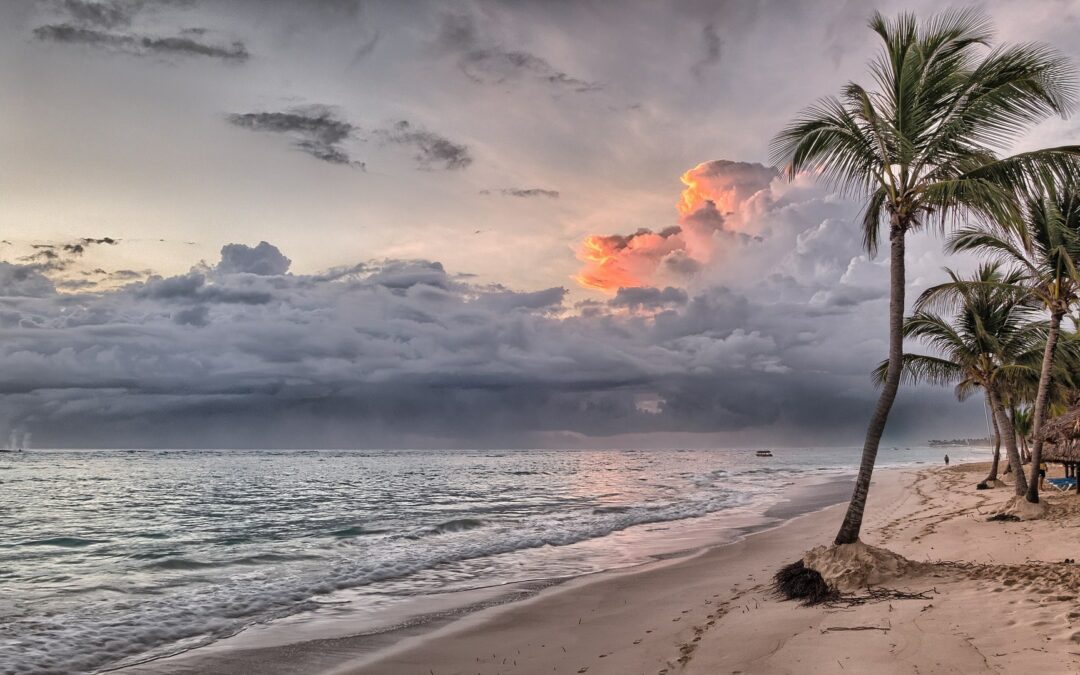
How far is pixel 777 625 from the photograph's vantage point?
777cm

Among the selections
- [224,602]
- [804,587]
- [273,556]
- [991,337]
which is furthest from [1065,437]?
[224,602]

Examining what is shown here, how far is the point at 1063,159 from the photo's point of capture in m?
9.92

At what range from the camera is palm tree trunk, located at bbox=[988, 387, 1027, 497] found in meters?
18.6

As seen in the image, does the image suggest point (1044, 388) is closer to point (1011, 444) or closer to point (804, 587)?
point (1011, 444)

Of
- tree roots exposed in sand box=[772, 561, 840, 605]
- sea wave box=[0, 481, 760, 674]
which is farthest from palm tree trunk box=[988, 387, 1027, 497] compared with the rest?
tree roots exposed in sand box=[772, 561, 840, 605]

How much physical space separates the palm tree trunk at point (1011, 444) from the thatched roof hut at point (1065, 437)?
375 centimetres

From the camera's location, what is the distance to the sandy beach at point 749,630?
617 cm

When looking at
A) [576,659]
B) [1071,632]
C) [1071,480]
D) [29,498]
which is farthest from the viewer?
[29,498]

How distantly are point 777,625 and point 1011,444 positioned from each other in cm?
1697

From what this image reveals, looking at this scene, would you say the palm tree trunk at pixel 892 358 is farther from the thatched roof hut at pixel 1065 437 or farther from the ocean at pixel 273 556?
the thatched roof hut at pixel 1065 437

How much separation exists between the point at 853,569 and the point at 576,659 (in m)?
4.26

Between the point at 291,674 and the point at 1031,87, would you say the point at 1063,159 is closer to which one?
the point at 1031,87

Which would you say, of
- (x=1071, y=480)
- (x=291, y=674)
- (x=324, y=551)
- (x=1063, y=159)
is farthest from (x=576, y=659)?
(x=1071, y=480)

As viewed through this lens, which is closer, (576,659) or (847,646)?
(847,646)
